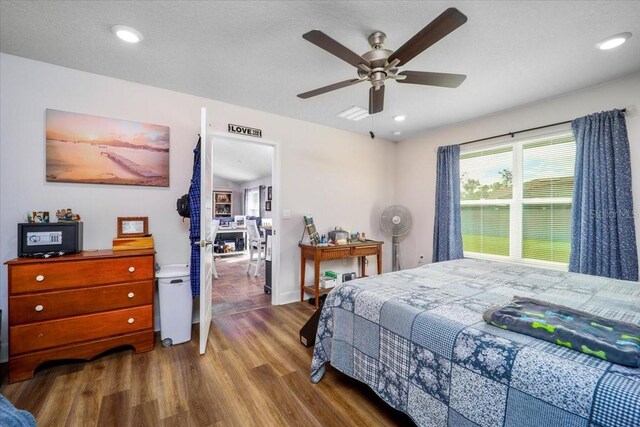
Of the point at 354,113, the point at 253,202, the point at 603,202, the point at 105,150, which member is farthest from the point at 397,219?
the point at 253,202

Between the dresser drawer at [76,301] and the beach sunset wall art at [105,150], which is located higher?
the beach sunset wall art at [105,150]

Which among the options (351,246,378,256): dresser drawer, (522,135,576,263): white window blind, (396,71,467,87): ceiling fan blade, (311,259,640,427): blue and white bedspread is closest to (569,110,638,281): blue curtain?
(522,135,576,263): white window blind

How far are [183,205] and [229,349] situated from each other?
1350mm

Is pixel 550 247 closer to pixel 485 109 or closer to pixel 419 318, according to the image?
pixel 485 109

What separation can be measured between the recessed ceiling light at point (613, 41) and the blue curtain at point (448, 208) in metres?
1.72

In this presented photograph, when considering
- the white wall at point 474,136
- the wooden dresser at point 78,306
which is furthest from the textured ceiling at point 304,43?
the wooden dresser at point 78,306

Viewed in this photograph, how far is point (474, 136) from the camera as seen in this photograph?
3.57m

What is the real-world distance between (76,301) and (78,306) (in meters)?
0.04

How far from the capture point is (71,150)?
227 centimetres

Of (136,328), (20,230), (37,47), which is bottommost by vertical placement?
(136,328)

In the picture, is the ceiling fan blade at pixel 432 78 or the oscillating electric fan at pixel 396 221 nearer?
the ceiling fan blade at pixel 432 78

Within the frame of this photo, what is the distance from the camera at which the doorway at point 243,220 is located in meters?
3.41

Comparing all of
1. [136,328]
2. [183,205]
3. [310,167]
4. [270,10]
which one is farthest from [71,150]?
[310,167]

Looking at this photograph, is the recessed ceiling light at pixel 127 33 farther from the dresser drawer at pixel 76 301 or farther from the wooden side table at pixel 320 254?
the wooden side table at pixel 320 254
